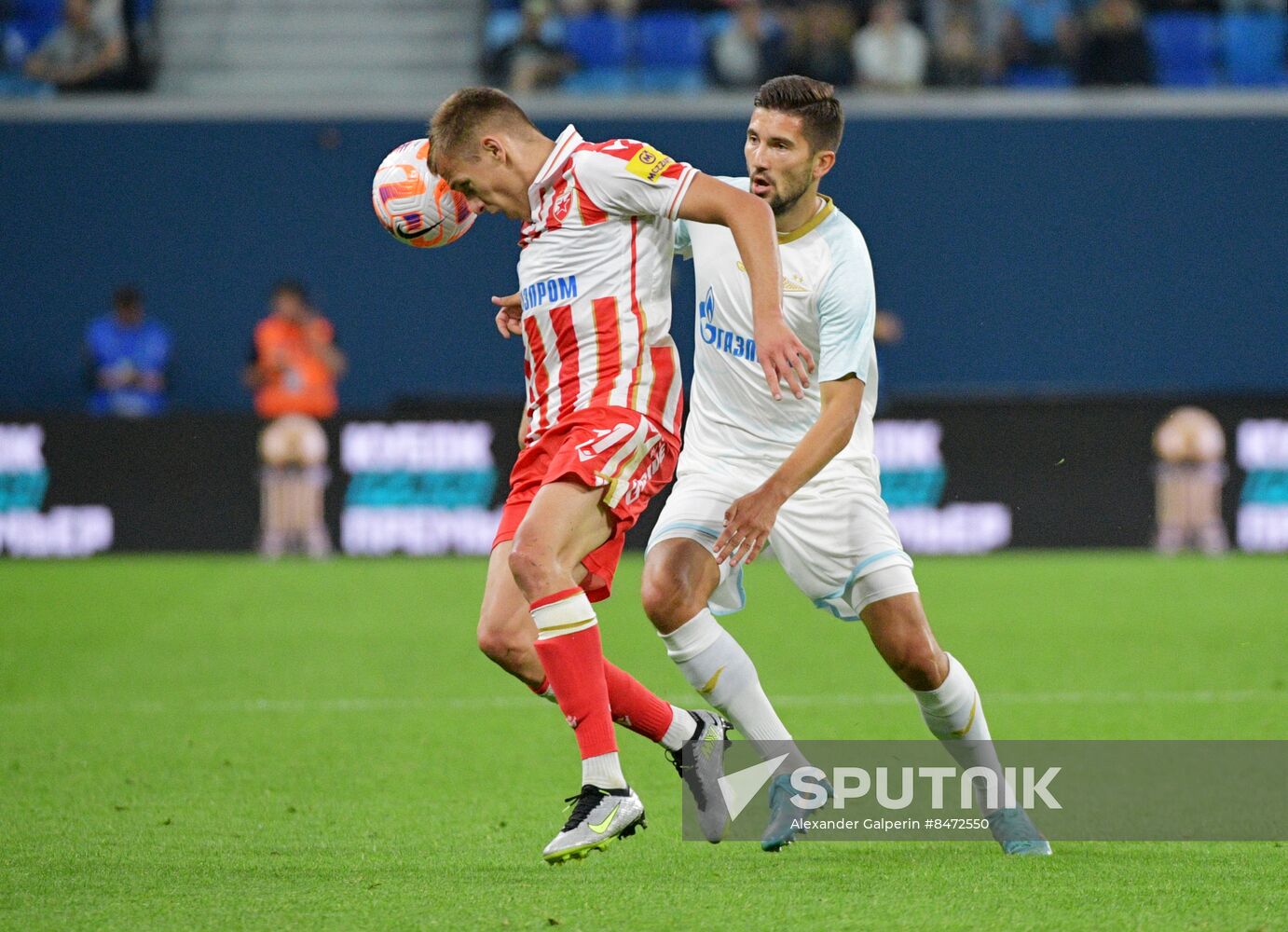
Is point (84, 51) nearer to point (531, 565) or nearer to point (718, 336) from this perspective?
point (718, 336)

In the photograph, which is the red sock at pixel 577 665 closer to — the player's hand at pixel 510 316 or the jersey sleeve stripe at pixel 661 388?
the jersey sleeve stripe at pixel 661 388

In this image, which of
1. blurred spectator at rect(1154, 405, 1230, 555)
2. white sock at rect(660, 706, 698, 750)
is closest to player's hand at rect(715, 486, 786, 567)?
white sock at rect(660, 706, 698, 750)

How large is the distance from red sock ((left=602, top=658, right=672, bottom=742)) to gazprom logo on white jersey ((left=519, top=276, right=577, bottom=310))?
3.12 ft

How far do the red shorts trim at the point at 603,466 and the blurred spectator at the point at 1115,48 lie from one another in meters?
13.1

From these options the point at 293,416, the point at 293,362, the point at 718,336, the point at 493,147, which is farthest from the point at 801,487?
the point at 293,362

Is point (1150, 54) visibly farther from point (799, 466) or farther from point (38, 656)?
point (799, 466)

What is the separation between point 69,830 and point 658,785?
1.80m

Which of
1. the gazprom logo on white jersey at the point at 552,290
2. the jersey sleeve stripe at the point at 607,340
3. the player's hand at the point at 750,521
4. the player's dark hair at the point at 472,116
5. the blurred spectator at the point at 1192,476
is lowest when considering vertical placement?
the blurred spectator at the point at 1192,476

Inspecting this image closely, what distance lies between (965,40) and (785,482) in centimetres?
1358

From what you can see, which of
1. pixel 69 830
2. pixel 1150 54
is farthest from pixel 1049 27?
pixel 69 830

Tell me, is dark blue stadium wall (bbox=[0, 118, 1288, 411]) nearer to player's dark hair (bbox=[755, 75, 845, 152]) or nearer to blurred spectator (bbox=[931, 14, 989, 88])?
blurred spectator (bbox=[931, 14, 989, 88])

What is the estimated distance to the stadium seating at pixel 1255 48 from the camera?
17.7m

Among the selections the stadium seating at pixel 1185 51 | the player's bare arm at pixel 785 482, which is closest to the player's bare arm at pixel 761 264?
the player's bare arm at pixel 785 482

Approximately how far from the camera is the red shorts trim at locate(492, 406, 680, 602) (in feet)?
15.1
